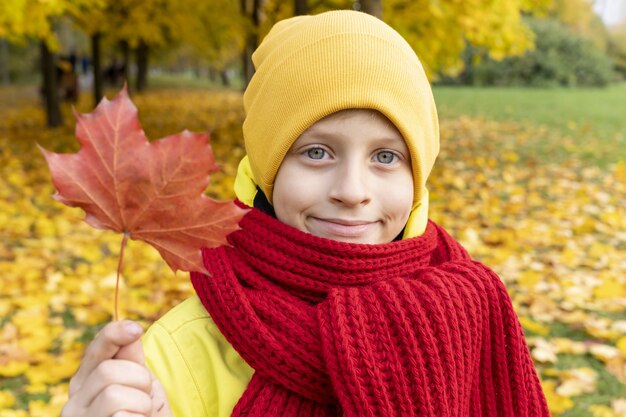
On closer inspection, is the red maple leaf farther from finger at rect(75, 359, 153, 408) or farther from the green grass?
the green grass

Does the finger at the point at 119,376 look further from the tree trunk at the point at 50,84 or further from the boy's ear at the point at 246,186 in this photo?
the tree trunk at the point at 50,84

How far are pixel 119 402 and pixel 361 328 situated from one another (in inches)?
17.8

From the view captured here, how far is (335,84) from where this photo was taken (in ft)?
3.88

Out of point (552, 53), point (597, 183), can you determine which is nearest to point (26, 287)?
point (597, 183)

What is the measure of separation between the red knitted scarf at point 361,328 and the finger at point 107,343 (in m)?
0.32

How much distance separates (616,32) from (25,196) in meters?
54.1

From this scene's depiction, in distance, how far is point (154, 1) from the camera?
11133 millimetres

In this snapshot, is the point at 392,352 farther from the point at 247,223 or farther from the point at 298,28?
the point at 298,28

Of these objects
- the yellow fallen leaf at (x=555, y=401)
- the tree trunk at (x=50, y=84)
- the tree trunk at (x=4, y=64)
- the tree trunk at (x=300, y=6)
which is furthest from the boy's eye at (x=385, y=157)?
the tree trunk at (x=4, y=64)

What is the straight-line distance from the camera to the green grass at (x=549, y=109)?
12703 mm

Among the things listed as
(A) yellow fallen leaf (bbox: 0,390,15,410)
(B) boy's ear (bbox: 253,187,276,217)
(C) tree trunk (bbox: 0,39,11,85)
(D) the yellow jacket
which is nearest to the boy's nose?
(B) boy's ear (bbox: 253,187,276,217)

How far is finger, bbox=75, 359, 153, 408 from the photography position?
33.6 inches

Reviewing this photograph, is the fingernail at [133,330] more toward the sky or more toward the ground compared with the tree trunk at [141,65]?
more toward the sky

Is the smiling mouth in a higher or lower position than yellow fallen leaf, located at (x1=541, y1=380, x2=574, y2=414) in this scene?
higher
